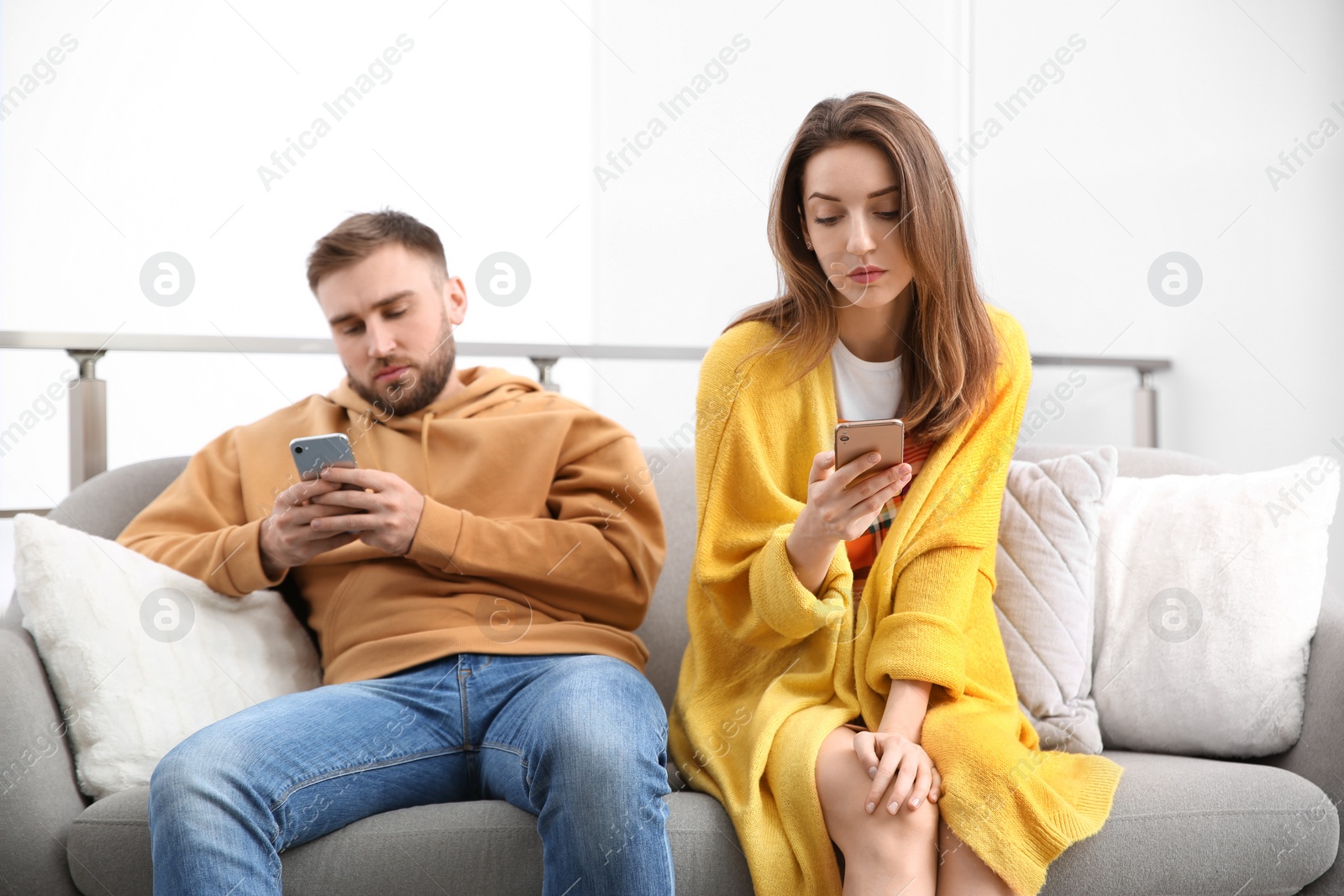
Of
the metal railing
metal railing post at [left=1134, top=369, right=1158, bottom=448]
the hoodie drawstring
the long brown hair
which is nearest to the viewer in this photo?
the long brown hair

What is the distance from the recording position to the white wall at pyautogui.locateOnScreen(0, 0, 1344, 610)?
7.79ft

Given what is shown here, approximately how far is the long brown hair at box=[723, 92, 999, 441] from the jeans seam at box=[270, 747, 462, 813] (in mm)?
630

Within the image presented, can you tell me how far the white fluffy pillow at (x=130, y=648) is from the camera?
1.20 metres

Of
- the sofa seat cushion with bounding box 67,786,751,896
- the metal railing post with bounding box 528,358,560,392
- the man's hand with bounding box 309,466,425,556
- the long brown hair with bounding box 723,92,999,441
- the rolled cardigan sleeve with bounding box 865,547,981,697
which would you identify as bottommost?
the sofa seat cushion with bounding box 67,786,751,896

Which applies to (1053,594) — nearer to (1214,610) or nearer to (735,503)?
(1214,610)

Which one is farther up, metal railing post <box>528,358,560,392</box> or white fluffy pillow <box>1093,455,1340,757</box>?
metal railing post <box>528,358,560,392</box>

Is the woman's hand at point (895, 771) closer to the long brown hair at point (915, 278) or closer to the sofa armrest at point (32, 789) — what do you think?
the long brown hair at point (915, 278)

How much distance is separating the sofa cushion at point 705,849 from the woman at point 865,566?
45 millimetres

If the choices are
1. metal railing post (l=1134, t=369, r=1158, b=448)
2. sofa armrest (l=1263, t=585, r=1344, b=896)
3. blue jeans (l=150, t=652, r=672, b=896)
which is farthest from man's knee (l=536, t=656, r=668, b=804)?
metal railing post (l=1134, t=369, r=1158, b=448)

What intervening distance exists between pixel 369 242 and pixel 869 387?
2.45 ft

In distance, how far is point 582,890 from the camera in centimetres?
98

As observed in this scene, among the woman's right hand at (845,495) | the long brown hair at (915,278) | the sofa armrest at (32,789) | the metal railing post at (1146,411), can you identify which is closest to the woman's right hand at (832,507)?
the woman's right hand at (845,495)

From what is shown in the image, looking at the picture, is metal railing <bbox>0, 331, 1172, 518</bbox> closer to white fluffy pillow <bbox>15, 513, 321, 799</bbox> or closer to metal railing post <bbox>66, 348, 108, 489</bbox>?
metal railing post <bbox>66, 348, 108, 489</bbox>

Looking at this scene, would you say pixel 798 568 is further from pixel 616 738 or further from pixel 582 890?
pixel 582 890
